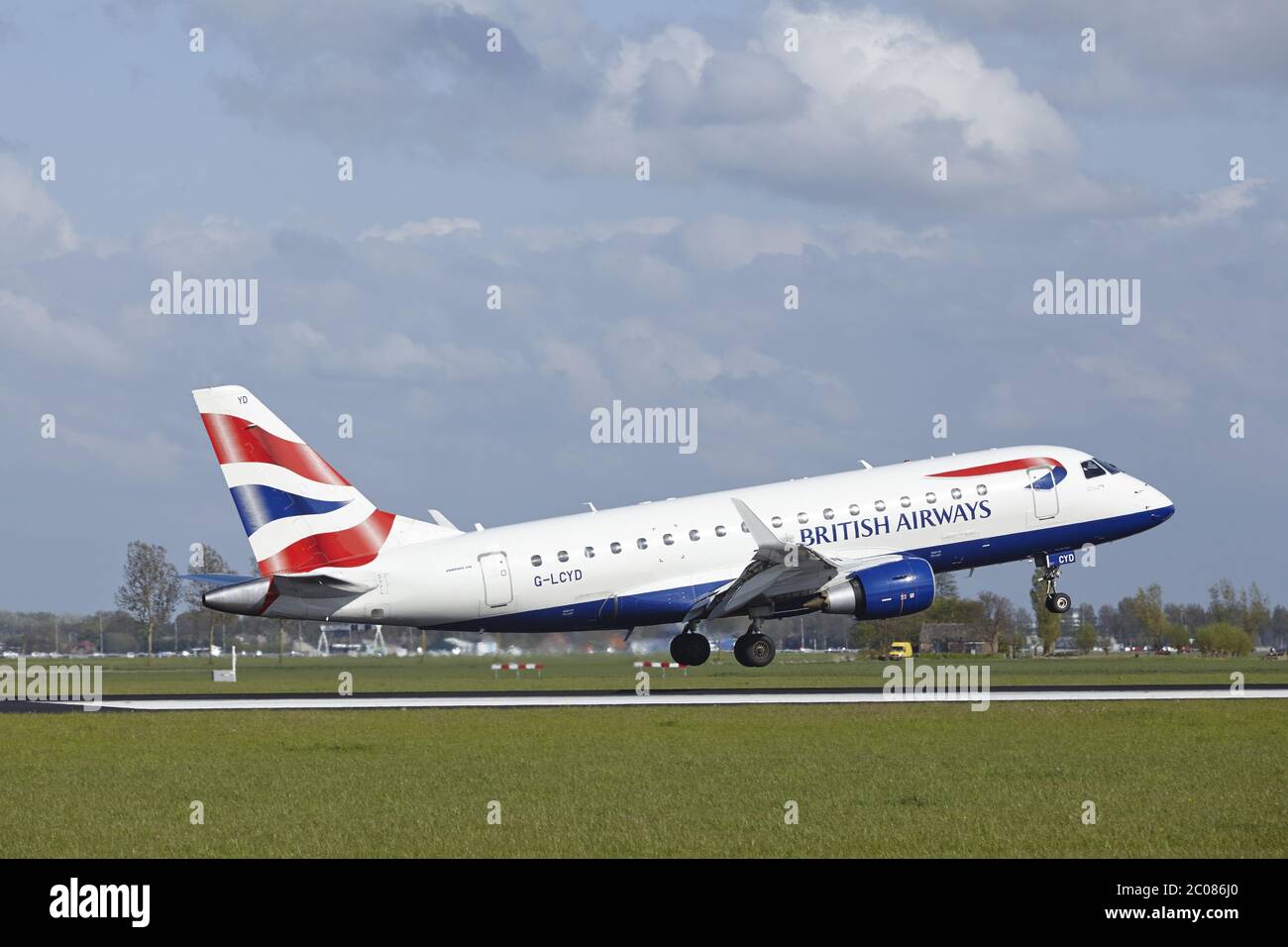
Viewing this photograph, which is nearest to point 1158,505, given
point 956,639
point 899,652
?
point 899,652

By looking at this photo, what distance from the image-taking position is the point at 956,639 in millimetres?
133625

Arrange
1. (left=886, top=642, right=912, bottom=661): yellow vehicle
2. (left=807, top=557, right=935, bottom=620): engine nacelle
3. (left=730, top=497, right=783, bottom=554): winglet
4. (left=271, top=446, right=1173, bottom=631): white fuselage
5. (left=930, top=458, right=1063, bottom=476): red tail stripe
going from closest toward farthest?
(left=730, top=497, right=783, bottom=554): winglet < (left=271, top=446, right=1173, bottom=631): white fuselage < (left=807, top=557, right=935, bottom=620): engine nacelle < (left=930, top=458, right=1063, bottom=476): red tail stripe < (left=886, top=642, right=912, bottom=661): yellow vehicle

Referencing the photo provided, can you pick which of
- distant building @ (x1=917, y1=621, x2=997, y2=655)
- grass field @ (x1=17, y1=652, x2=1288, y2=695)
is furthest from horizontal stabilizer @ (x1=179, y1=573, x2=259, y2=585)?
distant building @ (x1=917, y1=621, x2=997, y2=655)

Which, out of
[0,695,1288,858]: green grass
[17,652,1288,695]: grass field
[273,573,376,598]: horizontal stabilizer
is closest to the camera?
[0,695,1288,858]: green grass

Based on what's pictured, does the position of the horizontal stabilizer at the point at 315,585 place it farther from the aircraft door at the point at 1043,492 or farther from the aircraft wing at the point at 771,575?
the aircraft door at the point at 1043,492

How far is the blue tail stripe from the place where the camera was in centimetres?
5106

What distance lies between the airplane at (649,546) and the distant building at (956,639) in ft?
253

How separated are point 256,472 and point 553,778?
24230 mm

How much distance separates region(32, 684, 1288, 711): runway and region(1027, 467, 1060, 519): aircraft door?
5.96 meters

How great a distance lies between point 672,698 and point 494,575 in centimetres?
679

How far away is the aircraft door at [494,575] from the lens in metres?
51.8

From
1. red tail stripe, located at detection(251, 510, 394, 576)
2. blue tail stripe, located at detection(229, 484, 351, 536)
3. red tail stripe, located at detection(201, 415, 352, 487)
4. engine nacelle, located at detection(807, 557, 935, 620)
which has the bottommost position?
engine nacelle, located at detection(807, 557, 935, 620)

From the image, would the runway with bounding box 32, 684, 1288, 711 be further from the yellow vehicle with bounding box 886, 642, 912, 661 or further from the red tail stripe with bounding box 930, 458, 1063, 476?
the yellow vehicle with bounding box 886, 642, 912, 661
